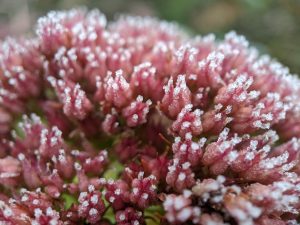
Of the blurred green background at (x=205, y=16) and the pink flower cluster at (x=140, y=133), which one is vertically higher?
the blurred green background at (x=205, y=16)

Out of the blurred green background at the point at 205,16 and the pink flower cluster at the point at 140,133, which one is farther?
the blurred green background at the point at 205,16

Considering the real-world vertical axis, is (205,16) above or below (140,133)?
above

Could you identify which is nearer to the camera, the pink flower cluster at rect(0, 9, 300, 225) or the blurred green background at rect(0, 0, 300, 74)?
the pink flower cluster at rect(0, 9, 300, 225)

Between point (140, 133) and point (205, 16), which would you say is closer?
point (140, 133)

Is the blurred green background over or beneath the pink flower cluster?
over
